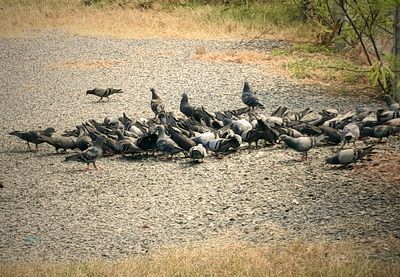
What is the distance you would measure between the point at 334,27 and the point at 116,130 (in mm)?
9725

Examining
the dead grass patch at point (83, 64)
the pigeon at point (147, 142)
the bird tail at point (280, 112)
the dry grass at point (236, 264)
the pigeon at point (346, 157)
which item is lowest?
the dead grass patch at point (83, 64)

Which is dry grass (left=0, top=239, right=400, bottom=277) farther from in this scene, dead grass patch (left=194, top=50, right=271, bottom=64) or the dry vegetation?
dead grass patch (left=194, top=50, right=271, bottom=64)

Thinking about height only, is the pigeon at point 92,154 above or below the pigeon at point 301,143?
below

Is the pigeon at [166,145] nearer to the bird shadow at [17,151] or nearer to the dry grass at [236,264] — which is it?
the bird shadow at [17,151]

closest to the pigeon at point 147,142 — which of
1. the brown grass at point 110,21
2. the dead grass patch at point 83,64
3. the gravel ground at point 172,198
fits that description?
the gravel ground at point 172,198

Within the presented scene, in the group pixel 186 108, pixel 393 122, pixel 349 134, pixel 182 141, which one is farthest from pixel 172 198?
pixel 186 108

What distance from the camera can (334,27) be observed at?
21188 mm

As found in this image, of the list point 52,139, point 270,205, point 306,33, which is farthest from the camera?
point 306,33

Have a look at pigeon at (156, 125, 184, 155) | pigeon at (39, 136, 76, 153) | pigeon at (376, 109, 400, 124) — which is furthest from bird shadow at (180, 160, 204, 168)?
pigeon at (376, 109, 400, 124)

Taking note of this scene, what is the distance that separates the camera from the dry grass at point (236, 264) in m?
7.29

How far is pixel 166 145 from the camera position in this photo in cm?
1212

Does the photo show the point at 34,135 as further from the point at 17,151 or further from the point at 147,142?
the point at 147,142

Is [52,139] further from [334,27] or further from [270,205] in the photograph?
[334,27]

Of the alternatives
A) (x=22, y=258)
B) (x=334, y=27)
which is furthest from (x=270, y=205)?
(x=334, y=27)
